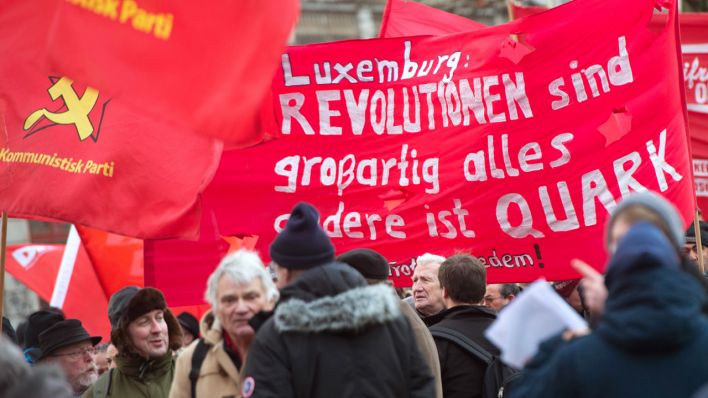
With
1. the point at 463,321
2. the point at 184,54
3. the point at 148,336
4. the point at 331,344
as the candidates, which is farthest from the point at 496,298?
the point at 184,54

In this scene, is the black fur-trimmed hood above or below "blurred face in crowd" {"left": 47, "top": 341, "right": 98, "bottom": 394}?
above

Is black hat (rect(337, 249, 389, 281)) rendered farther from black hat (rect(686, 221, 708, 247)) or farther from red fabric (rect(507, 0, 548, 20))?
red fabric (rect(507, 0, 548, 20))

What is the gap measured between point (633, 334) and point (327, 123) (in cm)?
467

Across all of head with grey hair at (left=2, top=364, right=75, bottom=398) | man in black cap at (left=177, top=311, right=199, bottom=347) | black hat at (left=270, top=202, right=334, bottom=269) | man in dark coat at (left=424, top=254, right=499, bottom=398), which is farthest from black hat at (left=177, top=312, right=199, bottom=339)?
head with grey hair at (left=2, top=364, right=75, bottom=398)

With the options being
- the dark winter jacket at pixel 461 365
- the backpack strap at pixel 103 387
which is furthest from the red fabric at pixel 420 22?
the backpack strap at pixel 103 387

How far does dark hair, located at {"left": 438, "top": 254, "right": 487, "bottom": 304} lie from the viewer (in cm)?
661

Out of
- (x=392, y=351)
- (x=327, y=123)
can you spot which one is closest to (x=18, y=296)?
(x=327, y=123)

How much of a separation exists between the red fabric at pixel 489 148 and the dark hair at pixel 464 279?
0.66 metres

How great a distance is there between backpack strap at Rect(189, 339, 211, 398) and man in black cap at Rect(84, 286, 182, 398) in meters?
1.26

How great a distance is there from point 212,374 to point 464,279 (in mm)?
1946

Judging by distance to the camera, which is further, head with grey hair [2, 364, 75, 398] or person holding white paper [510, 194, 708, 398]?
head with grey hair [2, 364, 75, 398]

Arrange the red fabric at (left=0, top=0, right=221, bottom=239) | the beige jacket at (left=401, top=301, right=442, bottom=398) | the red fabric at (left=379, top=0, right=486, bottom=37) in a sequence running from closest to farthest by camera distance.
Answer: the beige jacket at (left=401, top=301, right=442, bottom=398), the red fabric at (left=0, top=0, right=221, bottom=239), the red fabric at (left=379, top=0, right=486, bottom=37)

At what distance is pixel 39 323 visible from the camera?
7797mm

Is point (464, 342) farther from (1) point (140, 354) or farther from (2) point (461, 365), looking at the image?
(1) point (140, 354)
